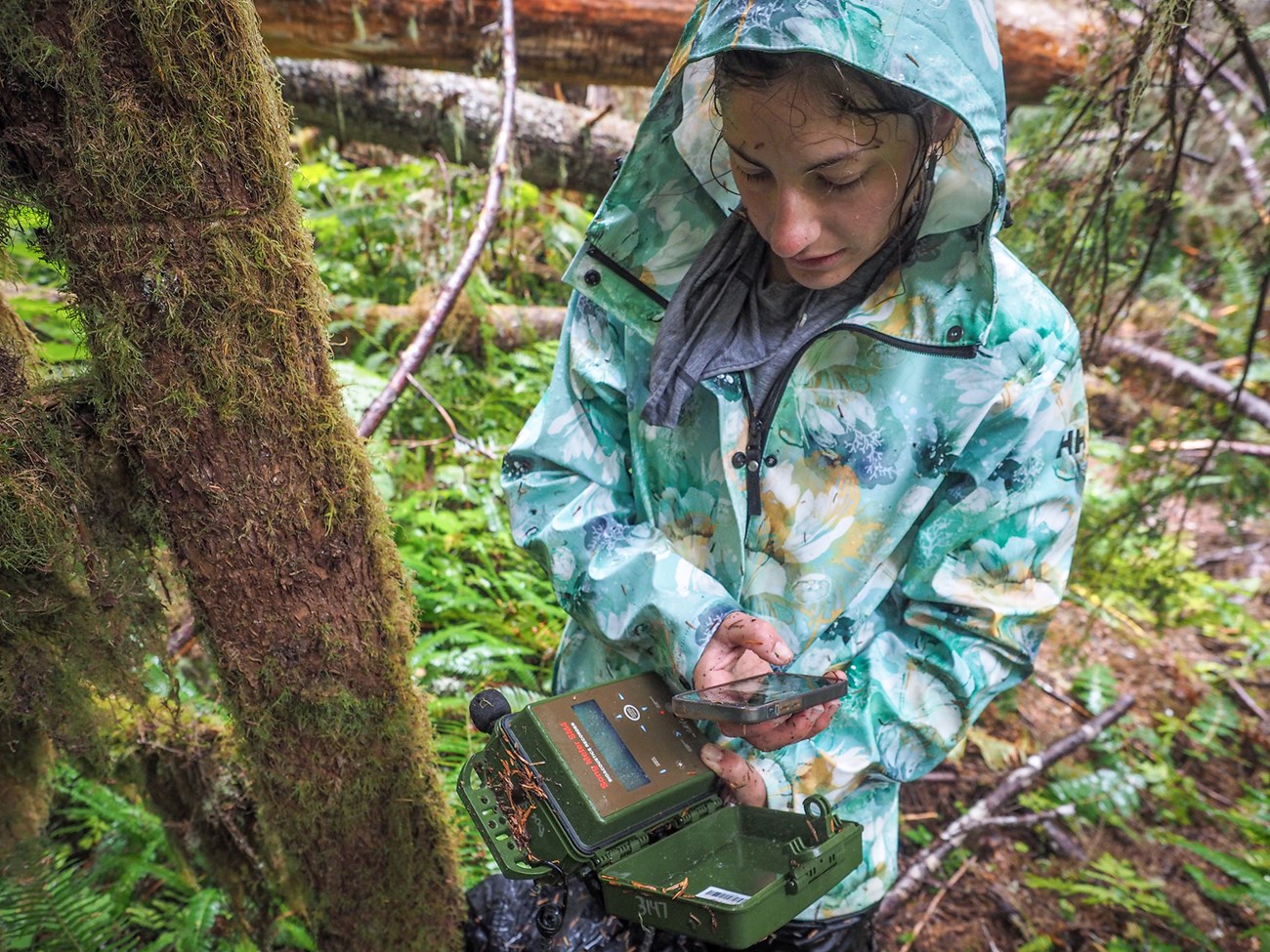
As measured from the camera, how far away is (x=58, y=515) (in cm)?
150

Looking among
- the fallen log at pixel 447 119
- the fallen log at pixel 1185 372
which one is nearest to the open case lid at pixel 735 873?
the fallen log at pixel 1185 372

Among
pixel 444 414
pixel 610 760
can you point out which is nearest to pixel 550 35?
pixel 444 414

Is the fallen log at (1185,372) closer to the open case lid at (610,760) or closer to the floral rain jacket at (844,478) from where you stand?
the floral rain jacket at (844,478)

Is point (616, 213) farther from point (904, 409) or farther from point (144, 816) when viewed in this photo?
point (144, 816)

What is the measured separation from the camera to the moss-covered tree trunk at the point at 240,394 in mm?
1259

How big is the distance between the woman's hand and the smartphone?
49 millimetres

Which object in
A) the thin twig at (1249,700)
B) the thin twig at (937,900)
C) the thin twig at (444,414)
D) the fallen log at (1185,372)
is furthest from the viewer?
the thin twig at (1249,700)

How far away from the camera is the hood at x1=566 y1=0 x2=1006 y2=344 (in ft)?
4.76

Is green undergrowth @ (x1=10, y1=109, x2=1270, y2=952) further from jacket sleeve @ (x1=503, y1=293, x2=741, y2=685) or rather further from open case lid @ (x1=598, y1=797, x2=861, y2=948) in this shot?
open case lid @ (x1=598, y1=797, x2=861, y2=948)

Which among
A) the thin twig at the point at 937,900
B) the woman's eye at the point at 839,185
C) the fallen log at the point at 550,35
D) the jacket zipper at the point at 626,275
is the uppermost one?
the fallen log at the point at 550,35

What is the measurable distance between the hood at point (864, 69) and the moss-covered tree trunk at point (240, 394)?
0.71 meters

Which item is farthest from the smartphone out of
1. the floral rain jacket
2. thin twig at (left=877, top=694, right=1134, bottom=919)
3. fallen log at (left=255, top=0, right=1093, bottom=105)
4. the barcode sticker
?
fallen log at (left=255, top=0, right=1093, bottom=105)

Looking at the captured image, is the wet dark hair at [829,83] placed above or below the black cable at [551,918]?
above

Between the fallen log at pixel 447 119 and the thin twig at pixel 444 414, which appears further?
the fallen log at pixel 447 119
